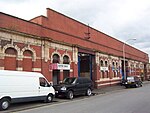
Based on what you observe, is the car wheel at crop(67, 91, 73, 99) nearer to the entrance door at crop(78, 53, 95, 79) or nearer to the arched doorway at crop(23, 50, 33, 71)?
the arched doorway at crop(23, 50, 33, 71)

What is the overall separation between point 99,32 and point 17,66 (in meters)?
18.3

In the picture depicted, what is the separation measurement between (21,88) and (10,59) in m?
4.68

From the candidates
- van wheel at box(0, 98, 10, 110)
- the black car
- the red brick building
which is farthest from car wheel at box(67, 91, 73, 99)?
van wheel at box(0, 98, 10, 110)

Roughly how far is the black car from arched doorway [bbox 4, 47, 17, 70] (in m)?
3.91

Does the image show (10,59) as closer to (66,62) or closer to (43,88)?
(43,88)

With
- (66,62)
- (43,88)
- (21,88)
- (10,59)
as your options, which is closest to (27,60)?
(10,59)

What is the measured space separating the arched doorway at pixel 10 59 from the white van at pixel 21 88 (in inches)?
136

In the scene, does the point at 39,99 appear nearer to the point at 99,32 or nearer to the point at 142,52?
the point at 99,32

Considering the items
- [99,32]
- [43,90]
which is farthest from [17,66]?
[99,32]

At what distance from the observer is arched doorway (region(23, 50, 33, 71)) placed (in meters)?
18.9

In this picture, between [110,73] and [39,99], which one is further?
[110,73]

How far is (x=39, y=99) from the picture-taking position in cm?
1512

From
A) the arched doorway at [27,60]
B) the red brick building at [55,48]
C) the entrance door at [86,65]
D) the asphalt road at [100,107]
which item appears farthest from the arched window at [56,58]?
the entrance door at [86,65]

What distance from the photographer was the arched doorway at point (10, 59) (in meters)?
17.2
